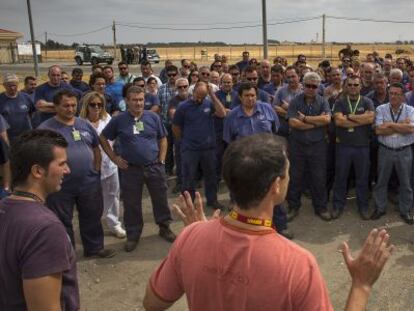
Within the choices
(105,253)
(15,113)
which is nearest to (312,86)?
(105,253)

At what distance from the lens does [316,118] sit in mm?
6195

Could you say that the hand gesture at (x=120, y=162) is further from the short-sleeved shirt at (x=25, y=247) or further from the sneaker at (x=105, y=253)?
the short-sleeved shirt at (x=25, y=247)

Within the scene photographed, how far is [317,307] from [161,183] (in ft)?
14.4

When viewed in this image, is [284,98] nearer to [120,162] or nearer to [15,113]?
[120,162]

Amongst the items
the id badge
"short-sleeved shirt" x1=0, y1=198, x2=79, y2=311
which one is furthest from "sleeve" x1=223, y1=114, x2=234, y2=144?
"short-sleeved shirt" x1=0, y1=198, x2=79, y2=311

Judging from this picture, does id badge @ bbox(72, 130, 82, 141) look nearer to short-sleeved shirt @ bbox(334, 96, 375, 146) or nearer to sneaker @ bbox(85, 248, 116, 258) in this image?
sneaker @ bbox(85, 248, 116, 258)

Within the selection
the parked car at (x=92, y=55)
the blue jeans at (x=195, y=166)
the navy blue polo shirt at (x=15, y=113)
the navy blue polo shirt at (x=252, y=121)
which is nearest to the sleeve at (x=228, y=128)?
the navy blue polo shirt at (x=252, y=121)

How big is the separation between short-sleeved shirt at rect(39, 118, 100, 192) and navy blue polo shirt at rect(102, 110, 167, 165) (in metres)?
0.51

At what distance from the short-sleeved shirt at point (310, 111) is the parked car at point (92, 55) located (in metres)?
37.7

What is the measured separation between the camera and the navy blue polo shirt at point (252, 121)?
19.7ft

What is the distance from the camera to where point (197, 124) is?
6.64 m

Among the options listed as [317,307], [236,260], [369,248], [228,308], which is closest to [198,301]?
[228,308]

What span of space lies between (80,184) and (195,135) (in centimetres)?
220

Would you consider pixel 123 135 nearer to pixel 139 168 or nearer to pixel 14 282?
pixel 139 168
